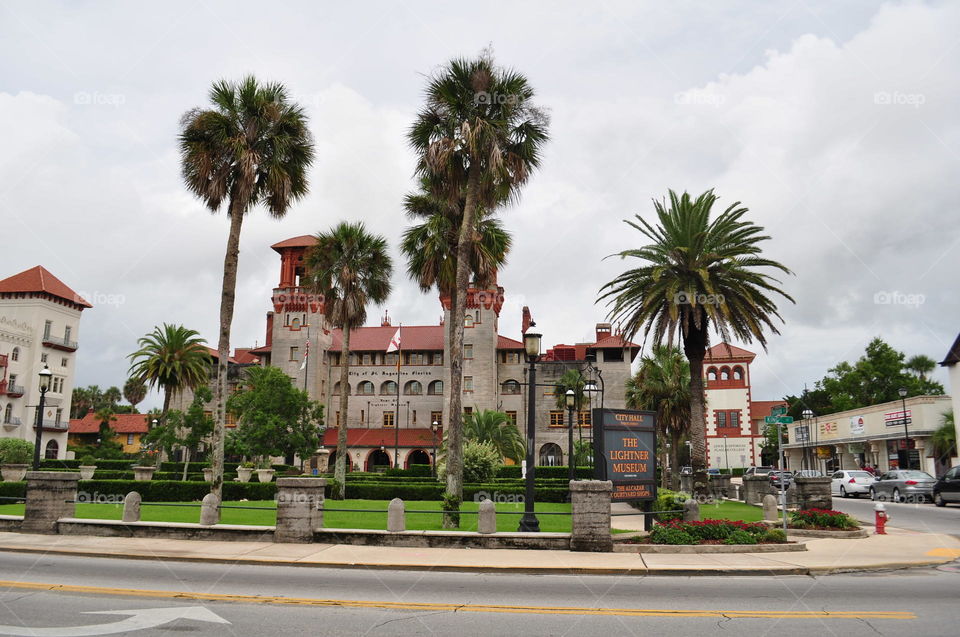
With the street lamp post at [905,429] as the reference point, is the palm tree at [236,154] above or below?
above

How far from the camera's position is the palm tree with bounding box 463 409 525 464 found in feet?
163

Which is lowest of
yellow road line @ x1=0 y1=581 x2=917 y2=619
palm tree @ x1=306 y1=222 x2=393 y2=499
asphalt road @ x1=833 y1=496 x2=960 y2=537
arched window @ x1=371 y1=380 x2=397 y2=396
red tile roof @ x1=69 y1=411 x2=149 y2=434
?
asphalt road @ x1=833 y1=496 x2=960 y2=537

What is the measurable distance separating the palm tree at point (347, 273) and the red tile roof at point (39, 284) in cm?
4310

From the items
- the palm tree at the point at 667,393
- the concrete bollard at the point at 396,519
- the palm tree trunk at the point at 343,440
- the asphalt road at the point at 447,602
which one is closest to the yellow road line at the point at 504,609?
the asphalt road at the point at 447,602

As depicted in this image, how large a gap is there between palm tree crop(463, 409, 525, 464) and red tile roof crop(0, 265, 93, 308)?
43.7 metres

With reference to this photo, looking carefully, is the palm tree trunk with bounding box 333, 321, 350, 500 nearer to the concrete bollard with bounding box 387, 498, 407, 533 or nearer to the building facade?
the concrete bollard with bounding box 387, 498, 407, 533

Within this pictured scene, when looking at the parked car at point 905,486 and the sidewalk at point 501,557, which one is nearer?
the sidewalk at point 501,557

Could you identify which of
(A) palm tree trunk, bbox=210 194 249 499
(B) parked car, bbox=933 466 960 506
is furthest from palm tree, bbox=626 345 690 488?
(A) palm tree trunk, bbox=210 194 249 499

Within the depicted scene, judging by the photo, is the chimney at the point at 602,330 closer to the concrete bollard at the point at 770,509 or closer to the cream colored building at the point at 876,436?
the cream colored building at the point at 876,436

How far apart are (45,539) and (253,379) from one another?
36162mm

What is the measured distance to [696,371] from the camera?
2816cm

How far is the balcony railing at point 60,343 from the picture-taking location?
6431cm

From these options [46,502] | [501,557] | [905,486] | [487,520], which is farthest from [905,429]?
[46,502]

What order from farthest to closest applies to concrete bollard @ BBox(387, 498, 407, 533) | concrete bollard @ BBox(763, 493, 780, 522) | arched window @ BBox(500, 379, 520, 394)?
1. arched window @ BBox(500, 379, 520, 394)
2. concrete bollard @ BBox(763, 493, 780, 522)
3. concrete bollard @ BBox(387, 498, 407, 533)
